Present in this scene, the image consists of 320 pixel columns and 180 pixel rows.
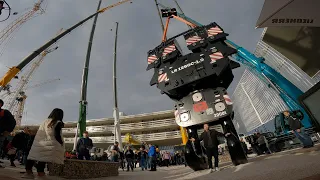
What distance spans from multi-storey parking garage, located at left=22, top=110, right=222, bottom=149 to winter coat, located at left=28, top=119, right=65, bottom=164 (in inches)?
1260

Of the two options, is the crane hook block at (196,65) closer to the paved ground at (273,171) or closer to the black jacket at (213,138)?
the black jacket at (213,138)

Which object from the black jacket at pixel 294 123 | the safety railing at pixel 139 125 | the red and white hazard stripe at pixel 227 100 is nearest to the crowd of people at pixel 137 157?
the red and white hazard stripe at pixel 227 100

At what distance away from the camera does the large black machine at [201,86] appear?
5.29m

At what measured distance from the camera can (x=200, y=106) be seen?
5531 millimetres

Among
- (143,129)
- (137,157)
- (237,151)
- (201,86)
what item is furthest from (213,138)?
(143,129)

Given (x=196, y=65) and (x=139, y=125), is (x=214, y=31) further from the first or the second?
(x=139, y=125)

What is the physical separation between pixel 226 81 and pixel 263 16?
2.41m

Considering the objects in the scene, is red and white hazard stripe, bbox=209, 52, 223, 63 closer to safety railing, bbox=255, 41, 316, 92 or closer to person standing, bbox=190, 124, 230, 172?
person standing, bbox=190, 124, 230, 172

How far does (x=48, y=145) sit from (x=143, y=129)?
35139 millimetres

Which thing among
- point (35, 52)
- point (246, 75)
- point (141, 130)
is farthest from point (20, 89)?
point (246, 75)

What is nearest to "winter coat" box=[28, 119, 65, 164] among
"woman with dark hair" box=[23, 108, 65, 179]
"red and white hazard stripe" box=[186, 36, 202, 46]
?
"woman with dark hair" box=[23, 108, 65, 179]

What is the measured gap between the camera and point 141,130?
38594 mm

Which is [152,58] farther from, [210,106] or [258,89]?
[258,89]

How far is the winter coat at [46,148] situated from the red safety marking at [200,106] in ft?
11.9
